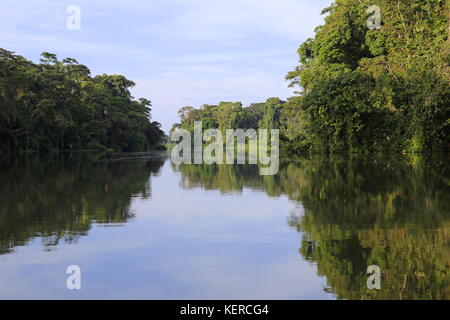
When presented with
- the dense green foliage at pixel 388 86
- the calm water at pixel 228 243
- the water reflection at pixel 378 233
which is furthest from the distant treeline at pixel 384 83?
the calm water at pixel 228 243

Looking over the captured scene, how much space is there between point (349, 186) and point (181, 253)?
930cm

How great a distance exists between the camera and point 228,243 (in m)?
8.26

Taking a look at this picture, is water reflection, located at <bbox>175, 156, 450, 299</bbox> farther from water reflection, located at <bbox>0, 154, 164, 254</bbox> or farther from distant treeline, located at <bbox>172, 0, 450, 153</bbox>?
distant treeline, located at <bbox>172, 0, 450, 153</bbox>

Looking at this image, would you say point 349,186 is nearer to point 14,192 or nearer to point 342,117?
point 14,192

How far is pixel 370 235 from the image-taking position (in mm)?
8422

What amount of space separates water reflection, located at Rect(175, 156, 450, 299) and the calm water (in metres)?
0.02

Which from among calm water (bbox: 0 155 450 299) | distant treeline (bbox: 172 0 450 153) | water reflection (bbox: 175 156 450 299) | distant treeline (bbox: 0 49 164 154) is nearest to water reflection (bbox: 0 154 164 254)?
calm water (bbox: 0 155 450 299)

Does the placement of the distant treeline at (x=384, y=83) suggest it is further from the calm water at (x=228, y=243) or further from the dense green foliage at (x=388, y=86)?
the calm water at (x=228, y=243)

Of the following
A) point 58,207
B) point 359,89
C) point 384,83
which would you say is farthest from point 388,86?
point 58,207

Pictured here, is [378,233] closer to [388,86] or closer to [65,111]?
[388,86]

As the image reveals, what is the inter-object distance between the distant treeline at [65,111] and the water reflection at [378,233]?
35178 millimetres

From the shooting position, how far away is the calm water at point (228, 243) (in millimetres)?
5895

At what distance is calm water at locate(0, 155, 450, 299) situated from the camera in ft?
19.3

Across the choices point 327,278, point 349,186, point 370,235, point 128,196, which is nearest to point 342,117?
point 349,186
